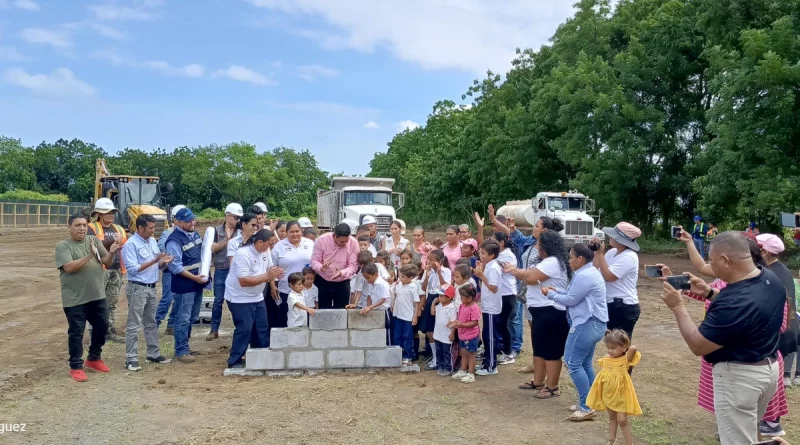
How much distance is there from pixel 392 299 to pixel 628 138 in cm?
2010

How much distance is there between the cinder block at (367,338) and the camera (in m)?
7.40

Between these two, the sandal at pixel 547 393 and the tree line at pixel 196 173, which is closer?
the sandal at pixel 547 393

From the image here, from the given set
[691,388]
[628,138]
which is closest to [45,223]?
[628,138]

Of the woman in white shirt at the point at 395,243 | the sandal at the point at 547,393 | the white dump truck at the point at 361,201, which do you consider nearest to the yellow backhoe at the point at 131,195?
the white dump truck at the point at 361,201

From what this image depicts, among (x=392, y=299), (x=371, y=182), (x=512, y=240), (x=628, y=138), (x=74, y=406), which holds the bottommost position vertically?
(x=74, y=406)

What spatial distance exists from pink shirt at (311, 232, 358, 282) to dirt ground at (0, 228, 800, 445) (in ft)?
4.19

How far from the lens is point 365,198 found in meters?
25.5

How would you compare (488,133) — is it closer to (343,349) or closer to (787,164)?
(787,164)

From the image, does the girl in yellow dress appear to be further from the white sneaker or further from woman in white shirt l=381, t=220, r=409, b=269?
woman in white shirt l=381, t=220, r=409, b=269

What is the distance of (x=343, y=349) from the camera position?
292 inches

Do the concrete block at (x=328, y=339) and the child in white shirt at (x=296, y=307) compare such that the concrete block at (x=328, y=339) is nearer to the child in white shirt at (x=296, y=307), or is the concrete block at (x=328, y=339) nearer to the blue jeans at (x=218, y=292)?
the child in white shirt at (x=296, y=307)

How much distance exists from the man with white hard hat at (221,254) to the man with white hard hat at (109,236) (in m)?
1.25

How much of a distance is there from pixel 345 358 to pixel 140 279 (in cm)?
255

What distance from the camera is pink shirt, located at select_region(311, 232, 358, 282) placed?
7.82 meters
